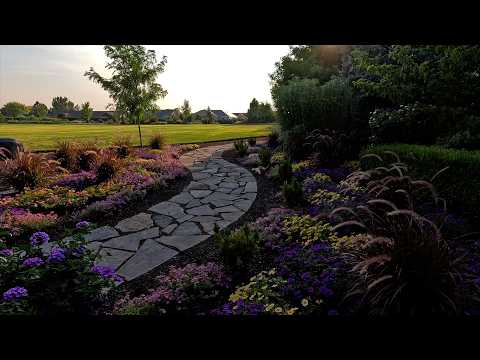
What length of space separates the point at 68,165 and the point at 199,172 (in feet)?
13.0

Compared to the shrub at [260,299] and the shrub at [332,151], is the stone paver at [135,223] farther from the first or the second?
the shrub at [332,151]

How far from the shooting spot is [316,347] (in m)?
1.62

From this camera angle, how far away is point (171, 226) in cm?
509

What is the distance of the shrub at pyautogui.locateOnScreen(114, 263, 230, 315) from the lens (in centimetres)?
288

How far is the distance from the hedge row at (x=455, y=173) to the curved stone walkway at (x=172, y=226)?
10.6ft

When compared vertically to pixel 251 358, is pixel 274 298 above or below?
below

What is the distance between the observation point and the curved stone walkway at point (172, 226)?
4020 millimetres

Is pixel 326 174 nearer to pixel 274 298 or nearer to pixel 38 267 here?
pixel 274 298

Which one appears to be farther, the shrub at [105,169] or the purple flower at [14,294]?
the shrub at [105,169]

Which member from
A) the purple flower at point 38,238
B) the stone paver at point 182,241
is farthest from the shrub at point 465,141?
the purple flower at point 38,238

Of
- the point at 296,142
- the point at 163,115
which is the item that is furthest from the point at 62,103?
the point at 296,142

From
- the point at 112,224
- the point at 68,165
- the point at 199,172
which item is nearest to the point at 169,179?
the point at 199,172

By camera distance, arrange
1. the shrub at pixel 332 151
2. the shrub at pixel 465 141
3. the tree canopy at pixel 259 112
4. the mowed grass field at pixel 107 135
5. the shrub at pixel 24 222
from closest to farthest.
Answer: the shrub at pixel 24 222 < the shrub at pixel 465 141 < the shrub at pixel 332 151 < the mowed grass field at pixel 107 135 < the tree canopy at pixel 259 112

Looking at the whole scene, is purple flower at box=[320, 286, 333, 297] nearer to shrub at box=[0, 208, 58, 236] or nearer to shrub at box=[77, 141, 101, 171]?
shrub at box=[0, 208, 58, 236]
